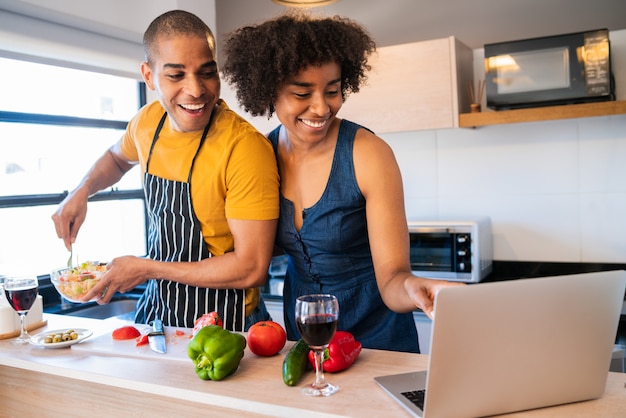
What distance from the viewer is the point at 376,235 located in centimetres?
157

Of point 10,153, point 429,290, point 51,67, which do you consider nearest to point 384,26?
point 51,67

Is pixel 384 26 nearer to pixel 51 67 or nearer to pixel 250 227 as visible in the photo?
pixel 51 67

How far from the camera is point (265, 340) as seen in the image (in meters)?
1.35

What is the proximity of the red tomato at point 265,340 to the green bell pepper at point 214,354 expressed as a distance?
96 millimetres

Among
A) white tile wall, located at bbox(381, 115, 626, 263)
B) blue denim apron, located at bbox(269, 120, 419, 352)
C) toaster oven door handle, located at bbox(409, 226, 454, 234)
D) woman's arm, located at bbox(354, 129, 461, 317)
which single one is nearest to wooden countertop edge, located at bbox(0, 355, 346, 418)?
woman's arm, located at bbox(354, 129, 461, 317)

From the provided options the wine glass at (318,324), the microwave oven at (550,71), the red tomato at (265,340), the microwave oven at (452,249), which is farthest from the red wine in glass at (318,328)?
the microwave oven at (550,71)

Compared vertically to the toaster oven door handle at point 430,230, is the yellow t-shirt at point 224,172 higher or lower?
higher

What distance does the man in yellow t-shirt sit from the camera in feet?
5.43

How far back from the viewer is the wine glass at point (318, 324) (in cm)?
112

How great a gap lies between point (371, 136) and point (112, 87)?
2138mm

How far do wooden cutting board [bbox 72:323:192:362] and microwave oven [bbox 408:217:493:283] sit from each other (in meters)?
1.59

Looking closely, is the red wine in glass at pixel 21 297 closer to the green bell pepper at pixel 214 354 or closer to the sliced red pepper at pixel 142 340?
the sliced red pepper at pixel 142 340

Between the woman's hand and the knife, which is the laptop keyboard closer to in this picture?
the woman's hand

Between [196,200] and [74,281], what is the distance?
0.40 metres
